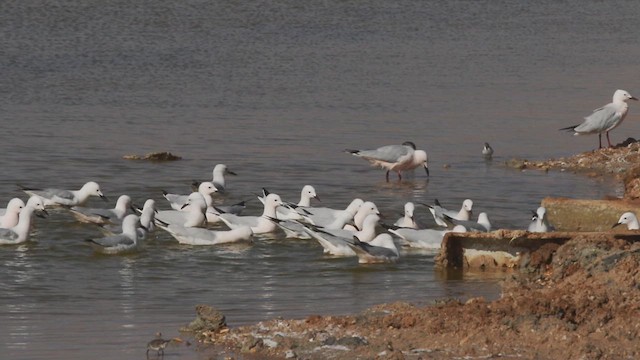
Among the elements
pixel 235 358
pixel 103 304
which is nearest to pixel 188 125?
pixel 103 304

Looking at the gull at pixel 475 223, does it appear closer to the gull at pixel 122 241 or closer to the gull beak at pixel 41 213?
the gull at pixel 122 241

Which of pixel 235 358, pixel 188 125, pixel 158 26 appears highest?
pixel 158 26

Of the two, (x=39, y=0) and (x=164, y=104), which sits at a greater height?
(x=39, y=0)

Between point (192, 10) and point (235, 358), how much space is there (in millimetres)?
29332

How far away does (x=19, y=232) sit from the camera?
1446cm

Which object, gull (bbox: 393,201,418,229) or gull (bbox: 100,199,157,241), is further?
gull (bbox: 393,201,418,229)

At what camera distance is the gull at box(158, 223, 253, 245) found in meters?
14.7

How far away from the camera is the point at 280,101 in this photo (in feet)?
85.4

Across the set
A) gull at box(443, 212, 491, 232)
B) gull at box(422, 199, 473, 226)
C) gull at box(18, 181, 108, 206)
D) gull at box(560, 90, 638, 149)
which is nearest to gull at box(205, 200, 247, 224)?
gull at box(18, 181, 108, 206)

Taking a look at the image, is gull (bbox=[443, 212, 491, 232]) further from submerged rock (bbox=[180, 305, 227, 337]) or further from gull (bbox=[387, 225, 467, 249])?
submerged rock (bbox=[180, 305, 227, 337])

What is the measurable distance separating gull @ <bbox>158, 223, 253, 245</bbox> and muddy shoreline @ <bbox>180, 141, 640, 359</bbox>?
15.1ft

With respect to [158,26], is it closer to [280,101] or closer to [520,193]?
[280,101]

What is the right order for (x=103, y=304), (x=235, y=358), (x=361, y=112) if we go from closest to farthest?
(x=235, y=358) → (x=103, y=304) → (x=361, y=112)

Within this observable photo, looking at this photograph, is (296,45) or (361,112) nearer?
(361,112)
